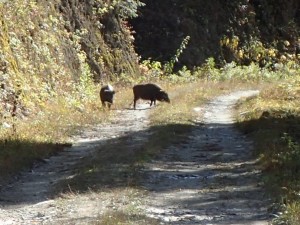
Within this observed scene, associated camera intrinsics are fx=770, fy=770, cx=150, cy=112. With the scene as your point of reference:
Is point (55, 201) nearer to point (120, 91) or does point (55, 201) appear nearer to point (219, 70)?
point (120, 91)

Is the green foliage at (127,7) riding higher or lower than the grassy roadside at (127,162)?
higher

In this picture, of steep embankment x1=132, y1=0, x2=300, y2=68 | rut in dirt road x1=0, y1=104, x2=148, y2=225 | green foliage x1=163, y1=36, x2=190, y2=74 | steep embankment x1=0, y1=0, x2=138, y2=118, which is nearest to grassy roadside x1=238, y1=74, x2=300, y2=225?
rut in dirt road x1=0, y1=104, x2=148, y2=225

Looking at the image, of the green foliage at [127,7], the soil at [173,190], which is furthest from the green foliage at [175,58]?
the soil at [173,190]

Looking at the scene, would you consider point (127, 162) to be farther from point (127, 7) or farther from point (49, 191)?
point (127, 7)

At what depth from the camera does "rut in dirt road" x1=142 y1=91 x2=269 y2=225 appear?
1122cm

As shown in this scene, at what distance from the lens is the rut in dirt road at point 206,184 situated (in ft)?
36.8

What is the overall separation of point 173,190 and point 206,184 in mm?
733

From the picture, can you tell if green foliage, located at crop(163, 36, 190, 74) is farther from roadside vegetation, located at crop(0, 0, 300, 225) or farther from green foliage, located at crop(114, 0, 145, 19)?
green foliage, located at crop(114, 0, 145, 19)

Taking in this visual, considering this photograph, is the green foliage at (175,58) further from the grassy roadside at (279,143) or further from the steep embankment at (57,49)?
the grassy roadside at (279,143)

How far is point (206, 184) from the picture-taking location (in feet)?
44.2

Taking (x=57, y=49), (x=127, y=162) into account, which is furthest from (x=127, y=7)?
(x=127, y=162)

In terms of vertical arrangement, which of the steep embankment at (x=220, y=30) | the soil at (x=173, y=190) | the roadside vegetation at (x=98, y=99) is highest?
the steep embankment at (x=220, y=30)

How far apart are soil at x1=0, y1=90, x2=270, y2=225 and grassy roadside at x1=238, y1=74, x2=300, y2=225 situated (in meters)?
0.27

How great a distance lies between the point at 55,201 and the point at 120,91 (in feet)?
70.6
